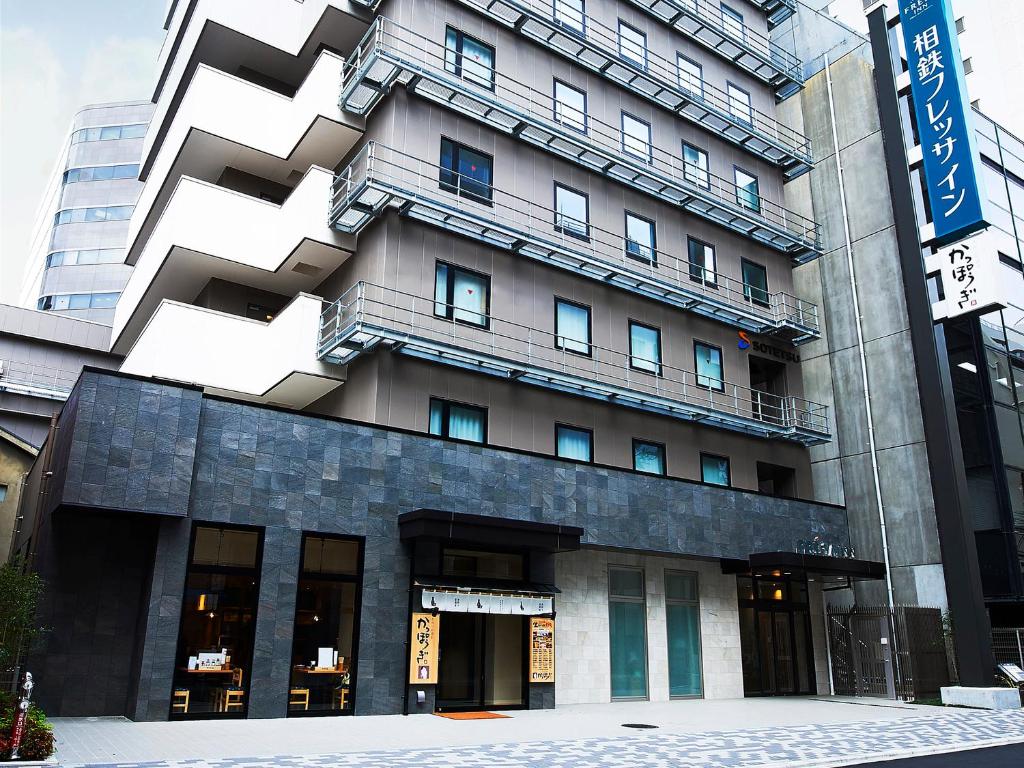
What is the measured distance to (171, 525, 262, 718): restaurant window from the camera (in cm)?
1639

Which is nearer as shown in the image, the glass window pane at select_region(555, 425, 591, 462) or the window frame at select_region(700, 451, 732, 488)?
the glass window pane at select_region(555, 425, 591, 462)

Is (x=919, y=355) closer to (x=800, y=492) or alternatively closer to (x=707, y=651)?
(x=800, y=492)

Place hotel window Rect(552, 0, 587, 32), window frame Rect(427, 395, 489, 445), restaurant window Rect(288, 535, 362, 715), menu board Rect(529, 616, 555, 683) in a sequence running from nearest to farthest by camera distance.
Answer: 1. restaurant window Rect(288, 535, 362, 715)
2. menu board Rect(529, 616, 555, 683)
3. window frame Rect(427, 395, 489, 445)
4. hotel window Rect(552, 0, 587, 32)

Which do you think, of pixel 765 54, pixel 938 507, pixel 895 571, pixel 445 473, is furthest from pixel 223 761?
pixel 765 54

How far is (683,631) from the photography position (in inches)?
1011

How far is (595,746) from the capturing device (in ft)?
46.8

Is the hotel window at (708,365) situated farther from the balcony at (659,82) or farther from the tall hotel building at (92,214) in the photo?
the tall hotel building at (92,214)

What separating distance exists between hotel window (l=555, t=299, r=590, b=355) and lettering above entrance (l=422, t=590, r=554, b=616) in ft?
26.5

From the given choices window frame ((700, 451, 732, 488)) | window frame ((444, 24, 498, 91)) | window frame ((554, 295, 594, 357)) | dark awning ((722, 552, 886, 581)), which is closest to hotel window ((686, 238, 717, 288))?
window frame ((554, 295, 594, 357))

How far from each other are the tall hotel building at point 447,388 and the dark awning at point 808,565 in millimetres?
109

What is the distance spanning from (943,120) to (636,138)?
9729 millimetres

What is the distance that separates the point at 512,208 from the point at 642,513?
9964 millimetres

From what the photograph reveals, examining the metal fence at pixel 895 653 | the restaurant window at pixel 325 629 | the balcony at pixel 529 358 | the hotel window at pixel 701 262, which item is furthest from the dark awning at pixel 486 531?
the hotel window at pixel 701 262

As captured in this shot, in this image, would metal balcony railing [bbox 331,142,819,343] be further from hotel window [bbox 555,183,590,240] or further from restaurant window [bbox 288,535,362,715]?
restaurant window [bbox 288,535,362,715]
